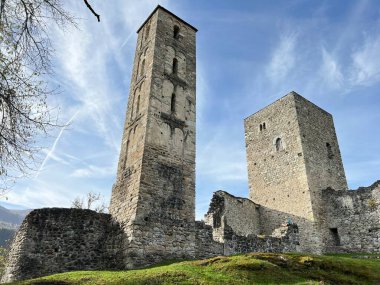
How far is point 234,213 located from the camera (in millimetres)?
22047

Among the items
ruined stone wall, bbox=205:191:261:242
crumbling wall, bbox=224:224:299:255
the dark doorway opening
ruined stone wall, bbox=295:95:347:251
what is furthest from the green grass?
the dark doorway opening

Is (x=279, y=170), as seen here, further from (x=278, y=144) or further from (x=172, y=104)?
(x=172, y=104)

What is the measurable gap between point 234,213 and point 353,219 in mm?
7351

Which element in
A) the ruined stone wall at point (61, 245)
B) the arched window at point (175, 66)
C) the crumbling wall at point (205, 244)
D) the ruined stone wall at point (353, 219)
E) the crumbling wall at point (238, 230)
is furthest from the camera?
the ruined stone wall at point (353, 219)

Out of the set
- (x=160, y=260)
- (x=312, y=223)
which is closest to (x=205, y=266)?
(x=160, y=260)

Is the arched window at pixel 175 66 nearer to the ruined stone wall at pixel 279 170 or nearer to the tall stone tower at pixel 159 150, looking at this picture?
the tall stone tower at pixel 159 150

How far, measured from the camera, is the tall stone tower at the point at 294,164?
21.8 meters

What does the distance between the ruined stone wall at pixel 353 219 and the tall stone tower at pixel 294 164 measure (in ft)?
2.14

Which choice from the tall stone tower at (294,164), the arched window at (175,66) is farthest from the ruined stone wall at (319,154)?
the arched window at (175,66)

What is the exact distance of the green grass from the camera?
323 inches

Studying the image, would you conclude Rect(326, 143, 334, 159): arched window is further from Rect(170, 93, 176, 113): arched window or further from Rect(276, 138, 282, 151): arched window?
Rect(170, 93, 176, 113): arched window

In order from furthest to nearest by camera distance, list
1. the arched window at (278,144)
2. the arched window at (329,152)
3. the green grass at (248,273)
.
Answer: the arched window at (329,152) → the arched window at (278,144) → the green grass at (248,273)

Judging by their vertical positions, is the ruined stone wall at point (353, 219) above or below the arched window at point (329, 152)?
below

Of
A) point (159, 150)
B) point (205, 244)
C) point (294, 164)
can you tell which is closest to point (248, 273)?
point (205, 244)
